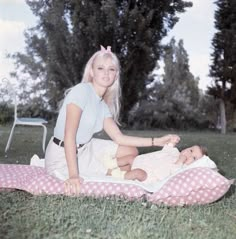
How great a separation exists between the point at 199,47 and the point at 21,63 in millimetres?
8087

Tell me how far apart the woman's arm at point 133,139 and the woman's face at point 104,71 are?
33 cm

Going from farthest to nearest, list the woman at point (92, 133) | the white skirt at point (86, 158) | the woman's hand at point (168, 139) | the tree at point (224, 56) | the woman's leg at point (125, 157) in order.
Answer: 1. the tree at point (224, 56)
2. the woman's leg at point (125, 157)
3. the woman's hand at point (168, 139)
4. the white skirt at point (86, 158)
5. the woman at point (92, 133)

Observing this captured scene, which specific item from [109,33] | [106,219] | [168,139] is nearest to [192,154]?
[168,139]

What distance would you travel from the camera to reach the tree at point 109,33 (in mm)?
16984

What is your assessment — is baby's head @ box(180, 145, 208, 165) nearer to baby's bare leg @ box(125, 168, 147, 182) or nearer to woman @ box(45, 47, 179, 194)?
woman @ box(45, 47, 179, 194)

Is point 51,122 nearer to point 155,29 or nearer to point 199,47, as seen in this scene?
point 155,29

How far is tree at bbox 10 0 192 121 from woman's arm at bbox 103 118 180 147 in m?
13.4

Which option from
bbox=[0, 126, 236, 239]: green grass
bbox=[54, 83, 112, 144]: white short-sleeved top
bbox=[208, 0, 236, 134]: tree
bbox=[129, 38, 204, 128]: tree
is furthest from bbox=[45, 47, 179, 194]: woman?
bbox=[208, 0, 236, 134]: tree

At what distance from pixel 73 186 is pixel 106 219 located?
0.63m

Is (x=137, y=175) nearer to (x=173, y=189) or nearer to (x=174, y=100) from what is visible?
(x=173, y=189)

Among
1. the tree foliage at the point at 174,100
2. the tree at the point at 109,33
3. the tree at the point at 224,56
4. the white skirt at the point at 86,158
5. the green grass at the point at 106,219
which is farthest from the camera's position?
the tree foliage at the point at 174,100

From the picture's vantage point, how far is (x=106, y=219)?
8.34 feet

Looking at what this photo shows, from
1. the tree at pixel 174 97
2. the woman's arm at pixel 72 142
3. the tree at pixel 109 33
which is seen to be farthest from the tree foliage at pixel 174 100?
the woman's arm at pixel 72 142

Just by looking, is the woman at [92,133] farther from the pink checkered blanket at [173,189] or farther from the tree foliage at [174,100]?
the tree foliage at [174,100]
